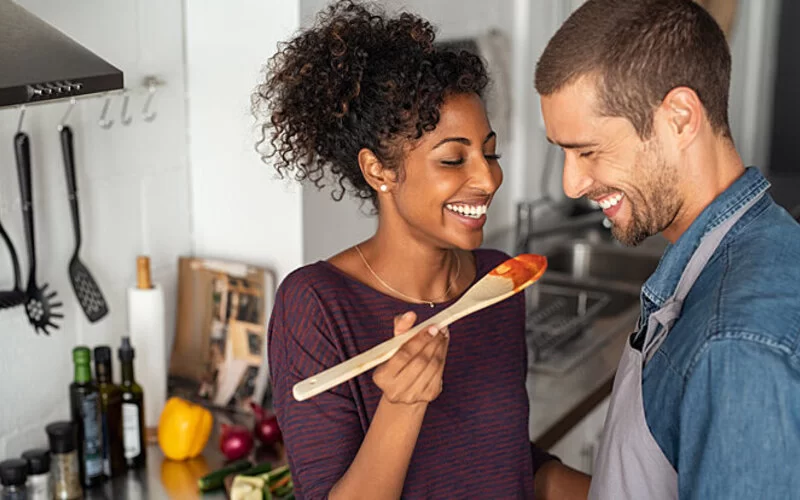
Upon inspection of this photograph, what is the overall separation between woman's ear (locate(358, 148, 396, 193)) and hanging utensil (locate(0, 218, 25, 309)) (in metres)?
0.66

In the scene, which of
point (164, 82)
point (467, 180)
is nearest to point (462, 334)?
point (467, 180)

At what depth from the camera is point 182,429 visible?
1.80 m

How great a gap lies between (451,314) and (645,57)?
34cm

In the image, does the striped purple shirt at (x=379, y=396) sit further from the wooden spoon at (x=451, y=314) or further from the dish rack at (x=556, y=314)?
the dish rack at (x=556, y=314)

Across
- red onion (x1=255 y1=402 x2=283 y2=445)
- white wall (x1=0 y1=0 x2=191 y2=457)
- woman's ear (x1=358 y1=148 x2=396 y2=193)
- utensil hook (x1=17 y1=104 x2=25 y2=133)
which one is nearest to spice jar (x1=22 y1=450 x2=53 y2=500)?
white wall (x1=0 y1=0 x2=191 y2=457)

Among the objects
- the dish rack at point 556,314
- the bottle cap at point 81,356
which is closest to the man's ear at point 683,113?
the bottle cap at point 81,356

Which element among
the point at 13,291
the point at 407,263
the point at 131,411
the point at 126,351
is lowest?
the point at 131,411

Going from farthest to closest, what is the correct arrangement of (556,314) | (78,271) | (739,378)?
(556,314) → (78,271) → (739,378)

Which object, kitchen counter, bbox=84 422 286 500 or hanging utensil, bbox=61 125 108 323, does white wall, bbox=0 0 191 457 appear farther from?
kitchen counter, bbox=84 422 286 500

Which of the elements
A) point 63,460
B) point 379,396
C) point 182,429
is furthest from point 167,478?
point 379,396

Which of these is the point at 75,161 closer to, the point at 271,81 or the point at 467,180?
the point at 271,81

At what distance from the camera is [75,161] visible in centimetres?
182

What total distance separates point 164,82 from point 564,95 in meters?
1.11

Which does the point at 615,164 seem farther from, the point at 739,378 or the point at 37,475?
the point at 37,475
